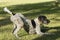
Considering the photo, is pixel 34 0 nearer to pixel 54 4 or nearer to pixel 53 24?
pixel 54 4

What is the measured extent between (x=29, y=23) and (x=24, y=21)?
0.17 metres

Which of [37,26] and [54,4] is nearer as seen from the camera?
[37,26]

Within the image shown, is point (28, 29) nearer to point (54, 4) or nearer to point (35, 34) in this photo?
point (35, 34)

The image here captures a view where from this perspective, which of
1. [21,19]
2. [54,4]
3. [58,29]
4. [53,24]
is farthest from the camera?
[54,4]

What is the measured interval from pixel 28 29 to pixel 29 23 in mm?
218

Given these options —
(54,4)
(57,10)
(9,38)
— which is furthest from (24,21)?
(54,4)

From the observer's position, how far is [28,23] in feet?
26.6

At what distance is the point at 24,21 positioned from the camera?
803cm

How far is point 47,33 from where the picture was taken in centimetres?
830

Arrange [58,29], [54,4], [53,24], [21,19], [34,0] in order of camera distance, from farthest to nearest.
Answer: [34,0] → [54,4] → [53,24] → [58,29] → [21,19]

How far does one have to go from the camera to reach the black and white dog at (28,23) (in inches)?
310

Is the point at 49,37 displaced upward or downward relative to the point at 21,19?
downward

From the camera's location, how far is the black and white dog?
7863mm

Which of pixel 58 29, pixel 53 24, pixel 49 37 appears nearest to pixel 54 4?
pixel 53 24
